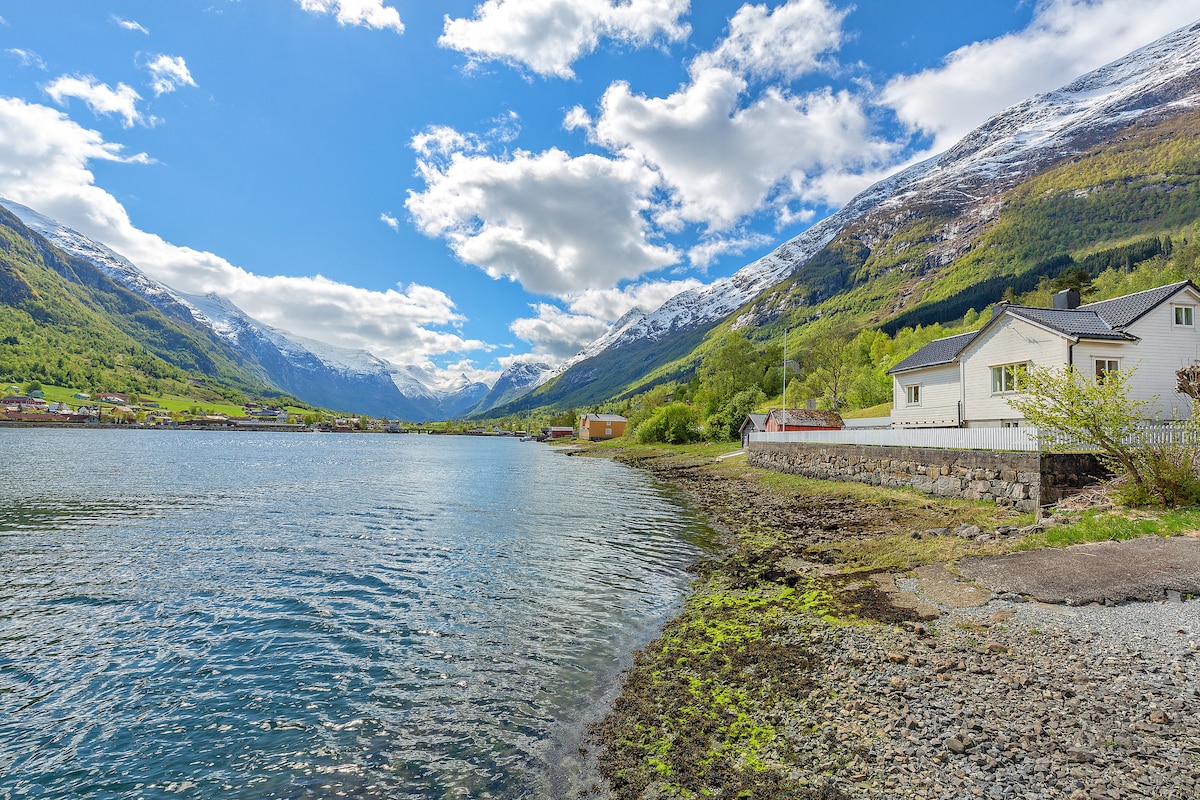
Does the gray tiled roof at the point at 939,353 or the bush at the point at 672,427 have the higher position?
the gray tiled roof at the point at 939,353

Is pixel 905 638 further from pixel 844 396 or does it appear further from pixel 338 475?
pixel 844 396

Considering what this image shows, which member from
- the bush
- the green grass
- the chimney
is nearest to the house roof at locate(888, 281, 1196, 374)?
the chimney

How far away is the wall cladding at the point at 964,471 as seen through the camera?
2056 centimetres

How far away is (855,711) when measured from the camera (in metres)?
8.03

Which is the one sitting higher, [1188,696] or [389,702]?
[1188,696]

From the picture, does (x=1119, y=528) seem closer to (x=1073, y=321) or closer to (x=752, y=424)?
(x=1073, y=321)

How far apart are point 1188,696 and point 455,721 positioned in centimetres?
1074

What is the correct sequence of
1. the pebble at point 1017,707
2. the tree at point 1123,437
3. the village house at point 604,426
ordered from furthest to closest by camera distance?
the village house at point 604,426 → the tree at point 1123,437 → the pebble at point 1017,707

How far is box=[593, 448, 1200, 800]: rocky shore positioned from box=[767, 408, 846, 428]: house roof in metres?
55.3

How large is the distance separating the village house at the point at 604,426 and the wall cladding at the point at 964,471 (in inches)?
5307

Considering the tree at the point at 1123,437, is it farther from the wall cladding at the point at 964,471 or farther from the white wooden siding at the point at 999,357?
the white wooden siding at the point at 999,357

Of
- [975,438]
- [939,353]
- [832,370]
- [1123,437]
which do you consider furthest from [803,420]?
[1123,437]

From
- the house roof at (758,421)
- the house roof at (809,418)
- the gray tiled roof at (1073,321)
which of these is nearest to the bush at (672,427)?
the house roof at (758,421)

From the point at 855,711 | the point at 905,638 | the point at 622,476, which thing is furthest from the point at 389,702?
the point at 622,476
